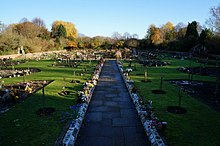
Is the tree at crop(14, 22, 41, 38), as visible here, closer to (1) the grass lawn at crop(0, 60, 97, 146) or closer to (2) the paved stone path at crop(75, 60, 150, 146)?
(1) the grass lawn at crop(0, 60, 97, 146)

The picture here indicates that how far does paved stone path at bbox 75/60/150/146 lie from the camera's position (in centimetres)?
588

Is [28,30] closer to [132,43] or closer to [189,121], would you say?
[132,43]

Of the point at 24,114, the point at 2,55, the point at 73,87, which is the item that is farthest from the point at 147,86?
the point at 2,55

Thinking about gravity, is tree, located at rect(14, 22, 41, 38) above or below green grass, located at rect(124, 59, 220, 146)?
above

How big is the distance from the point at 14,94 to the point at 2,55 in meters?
→ 29.7

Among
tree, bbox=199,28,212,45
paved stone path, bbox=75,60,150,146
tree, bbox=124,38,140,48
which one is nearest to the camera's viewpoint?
paved stone path, bbox=75,60,150,146

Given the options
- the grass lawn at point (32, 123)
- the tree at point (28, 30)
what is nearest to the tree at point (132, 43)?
the tree at point (28, 30)

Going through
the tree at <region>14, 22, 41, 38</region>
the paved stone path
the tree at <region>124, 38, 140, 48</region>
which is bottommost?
the paved stone path

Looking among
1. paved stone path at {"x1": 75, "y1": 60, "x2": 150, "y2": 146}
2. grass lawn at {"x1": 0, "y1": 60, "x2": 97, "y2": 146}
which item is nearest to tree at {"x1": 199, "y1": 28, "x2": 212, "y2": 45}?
paved stone path at {"x1": 75, "y1": 60, "x2": 150, "y2": 146}

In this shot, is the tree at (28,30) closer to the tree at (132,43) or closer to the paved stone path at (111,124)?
the tree at (132,43)

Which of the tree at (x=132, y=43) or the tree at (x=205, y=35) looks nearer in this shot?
the tree at (x=205, y=35)

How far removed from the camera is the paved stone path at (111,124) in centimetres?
588

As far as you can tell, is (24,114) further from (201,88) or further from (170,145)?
(201,88)

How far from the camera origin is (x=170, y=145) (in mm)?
5570
